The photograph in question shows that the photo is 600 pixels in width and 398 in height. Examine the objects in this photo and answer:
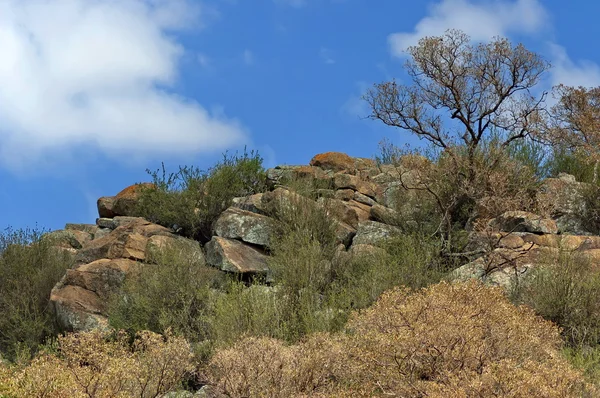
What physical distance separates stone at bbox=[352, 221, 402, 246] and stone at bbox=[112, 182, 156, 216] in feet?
34.5

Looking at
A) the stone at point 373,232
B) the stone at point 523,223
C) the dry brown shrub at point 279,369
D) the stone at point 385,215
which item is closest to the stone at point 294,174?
the stone at point 385,215

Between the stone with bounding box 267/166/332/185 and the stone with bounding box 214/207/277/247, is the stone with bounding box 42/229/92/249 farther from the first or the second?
the stone with bounding box 267/166/332/185

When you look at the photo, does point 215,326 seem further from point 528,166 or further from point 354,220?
point 528,166

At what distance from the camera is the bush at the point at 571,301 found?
56.4ft

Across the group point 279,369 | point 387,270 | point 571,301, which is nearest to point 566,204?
point 571,301

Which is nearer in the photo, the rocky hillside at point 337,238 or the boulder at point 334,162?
the rocky hillside at point 337,238

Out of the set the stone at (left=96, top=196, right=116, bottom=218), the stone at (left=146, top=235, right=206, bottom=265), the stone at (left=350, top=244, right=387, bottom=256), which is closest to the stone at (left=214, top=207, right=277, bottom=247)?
the stone at (left=146, top=235, right=206, bottom=265)

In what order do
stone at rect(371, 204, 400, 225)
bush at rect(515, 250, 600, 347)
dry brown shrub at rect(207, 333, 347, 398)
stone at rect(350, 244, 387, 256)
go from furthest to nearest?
stone at rect(371, 204, 400, 225) → stone at rect(350, 244, 387, 256) → bush at rect(515, 250, 600, 347) → dry brown shrub at rect(207, 333, 347, 398)

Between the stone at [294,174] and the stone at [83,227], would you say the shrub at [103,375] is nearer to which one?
the stone at [294,174]

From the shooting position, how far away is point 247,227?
23.7m

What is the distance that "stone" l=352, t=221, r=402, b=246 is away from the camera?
22.9 meters

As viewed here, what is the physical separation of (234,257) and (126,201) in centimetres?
1129

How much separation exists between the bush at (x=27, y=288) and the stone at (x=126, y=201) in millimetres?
5732

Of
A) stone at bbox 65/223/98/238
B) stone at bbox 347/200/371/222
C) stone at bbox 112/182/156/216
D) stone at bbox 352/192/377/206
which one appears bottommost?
stone at bbox 347/200/371/222
